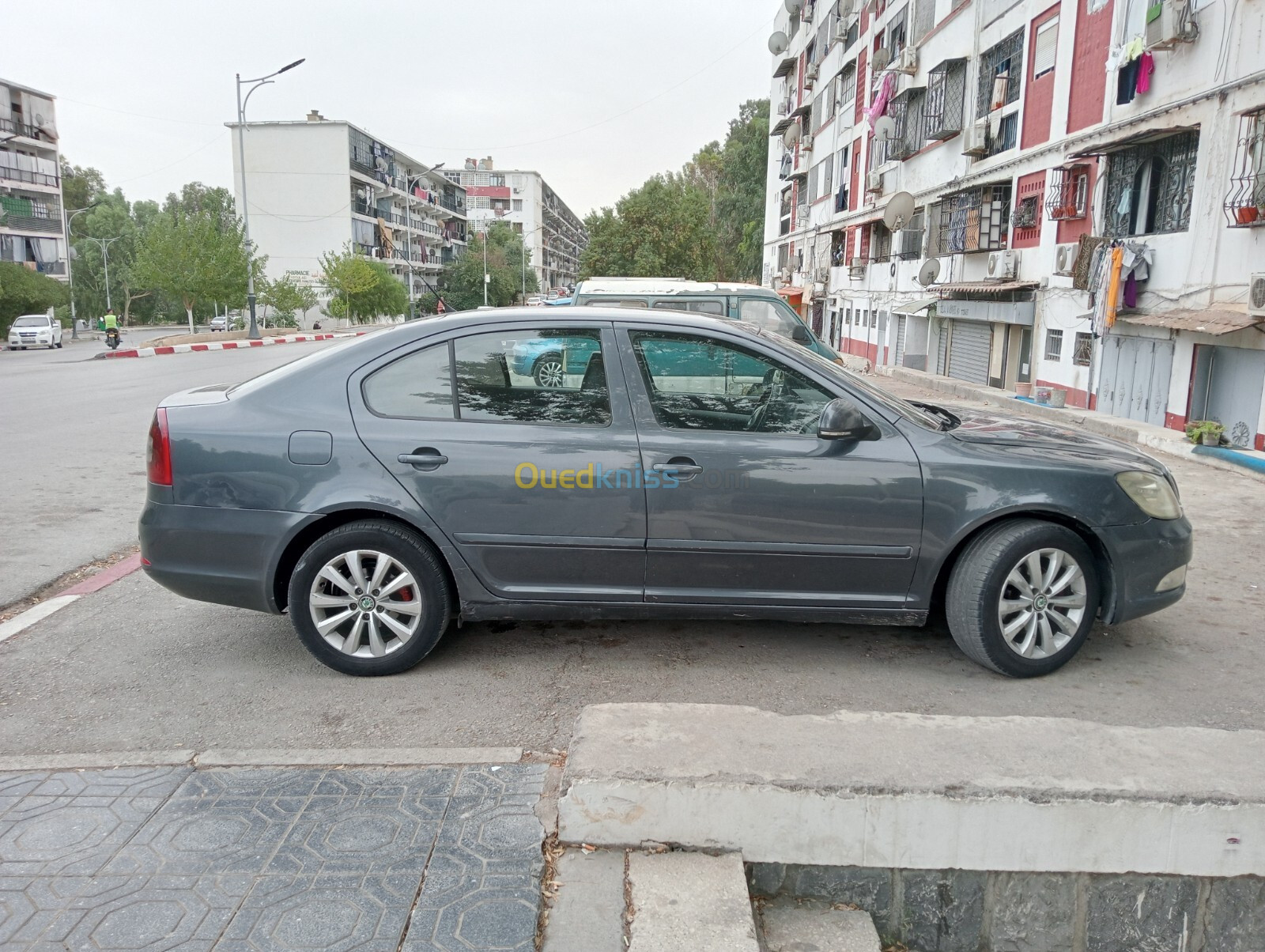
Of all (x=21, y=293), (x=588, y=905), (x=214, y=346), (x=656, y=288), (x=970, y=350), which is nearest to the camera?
(x=588, y=905)

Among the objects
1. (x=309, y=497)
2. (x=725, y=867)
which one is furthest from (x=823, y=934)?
(x=309, y=497)

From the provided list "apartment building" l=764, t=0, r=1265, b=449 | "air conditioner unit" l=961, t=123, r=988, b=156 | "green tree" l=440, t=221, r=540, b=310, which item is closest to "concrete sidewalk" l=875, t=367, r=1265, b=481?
"apartment building" l=764, t=0, r=1265, b=449

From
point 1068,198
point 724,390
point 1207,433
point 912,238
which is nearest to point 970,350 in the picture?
point 912,238

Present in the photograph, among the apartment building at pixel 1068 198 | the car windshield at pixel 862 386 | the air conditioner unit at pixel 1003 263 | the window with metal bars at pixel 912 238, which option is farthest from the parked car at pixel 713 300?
the window with metal bars at pixel 912 238

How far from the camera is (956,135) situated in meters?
23.7

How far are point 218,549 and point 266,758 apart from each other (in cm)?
114

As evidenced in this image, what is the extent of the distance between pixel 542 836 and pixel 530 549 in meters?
1.48

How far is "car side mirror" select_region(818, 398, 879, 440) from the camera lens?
4090 millimetres

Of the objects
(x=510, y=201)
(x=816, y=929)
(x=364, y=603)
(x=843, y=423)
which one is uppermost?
(x=510, y=201)

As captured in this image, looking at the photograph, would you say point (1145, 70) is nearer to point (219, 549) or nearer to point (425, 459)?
point (425, 459)

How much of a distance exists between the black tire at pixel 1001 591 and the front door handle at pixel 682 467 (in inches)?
47.8

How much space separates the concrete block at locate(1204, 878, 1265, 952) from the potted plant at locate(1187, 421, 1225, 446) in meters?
10.3

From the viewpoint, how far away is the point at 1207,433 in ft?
39.9

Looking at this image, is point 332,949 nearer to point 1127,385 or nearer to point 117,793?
point 117,793
